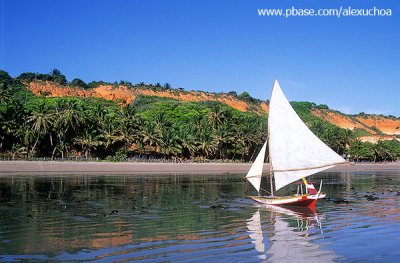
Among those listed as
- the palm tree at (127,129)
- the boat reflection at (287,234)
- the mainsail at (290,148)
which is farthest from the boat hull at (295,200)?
the palm tree at (127,129)

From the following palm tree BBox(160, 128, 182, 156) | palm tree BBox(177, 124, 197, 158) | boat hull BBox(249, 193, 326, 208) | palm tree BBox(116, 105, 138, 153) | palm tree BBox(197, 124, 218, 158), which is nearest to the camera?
boat hull BBox(249, 193, 326, 208)

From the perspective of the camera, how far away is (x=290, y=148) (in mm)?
28922

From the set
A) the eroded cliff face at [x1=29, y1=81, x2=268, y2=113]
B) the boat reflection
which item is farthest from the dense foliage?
the boat reflection

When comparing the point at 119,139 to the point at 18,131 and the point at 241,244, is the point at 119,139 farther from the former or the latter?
the point at 241,244

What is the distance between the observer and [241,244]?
52.2ft

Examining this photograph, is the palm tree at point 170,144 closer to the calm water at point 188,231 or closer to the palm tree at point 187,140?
the palm tree at point 187,140

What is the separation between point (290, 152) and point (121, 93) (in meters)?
138

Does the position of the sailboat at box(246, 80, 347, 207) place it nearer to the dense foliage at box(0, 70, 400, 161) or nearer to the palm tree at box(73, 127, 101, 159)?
the dense foliage at box(0, 70, 400, 161)

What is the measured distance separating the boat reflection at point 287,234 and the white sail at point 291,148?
241 cm

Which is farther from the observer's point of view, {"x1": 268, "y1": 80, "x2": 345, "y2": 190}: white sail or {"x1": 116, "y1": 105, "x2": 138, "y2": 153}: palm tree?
{"x1": 116, "y1": 105, "x2": 138, "y2": 153}: palm tree

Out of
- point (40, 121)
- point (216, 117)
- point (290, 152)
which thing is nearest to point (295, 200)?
point (290, 152)

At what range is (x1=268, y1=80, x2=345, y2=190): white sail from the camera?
93.4 feet

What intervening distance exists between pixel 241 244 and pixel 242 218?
7.17 m

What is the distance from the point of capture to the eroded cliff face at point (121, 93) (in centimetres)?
14838
